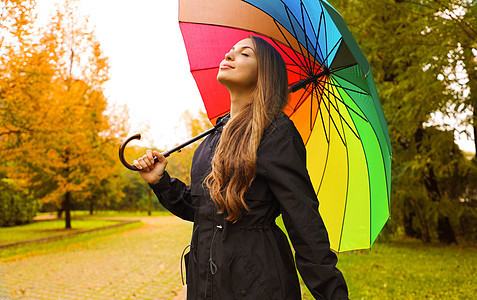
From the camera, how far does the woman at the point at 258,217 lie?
5.12 feet

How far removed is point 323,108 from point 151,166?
4.29 feet

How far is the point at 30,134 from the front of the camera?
1086 centimetres

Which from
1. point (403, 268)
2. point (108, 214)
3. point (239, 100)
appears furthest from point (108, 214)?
point (239, 100)

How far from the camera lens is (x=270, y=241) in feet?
5.44

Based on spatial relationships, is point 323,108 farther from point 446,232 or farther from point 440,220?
point 446,232

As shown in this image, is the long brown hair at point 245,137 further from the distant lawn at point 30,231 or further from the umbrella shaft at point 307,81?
the distant lawn at point 30,231

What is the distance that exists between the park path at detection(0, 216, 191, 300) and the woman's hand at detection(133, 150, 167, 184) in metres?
4.93

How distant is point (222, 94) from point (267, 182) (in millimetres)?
1313

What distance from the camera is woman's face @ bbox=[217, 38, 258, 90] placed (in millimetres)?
1958

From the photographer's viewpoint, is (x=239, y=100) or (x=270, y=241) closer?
(x=270, y=241)

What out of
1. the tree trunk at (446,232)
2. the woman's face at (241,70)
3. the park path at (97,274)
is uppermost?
the woman's face at (241,70)

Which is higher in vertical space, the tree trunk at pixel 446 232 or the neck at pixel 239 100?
the neck at pixel 239 100

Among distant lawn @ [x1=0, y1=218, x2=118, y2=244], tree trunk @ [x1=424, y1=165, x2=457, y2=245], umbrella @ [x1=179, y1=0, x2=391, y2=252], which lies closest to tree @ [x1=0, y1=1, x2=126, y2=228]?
distant lawn @ [x1=0, y1=218, x2=118, y2=244]

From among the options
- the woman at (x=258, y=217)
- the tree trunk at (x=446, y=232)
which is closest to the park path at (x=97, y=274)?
the woman at (x=258, y=217)
